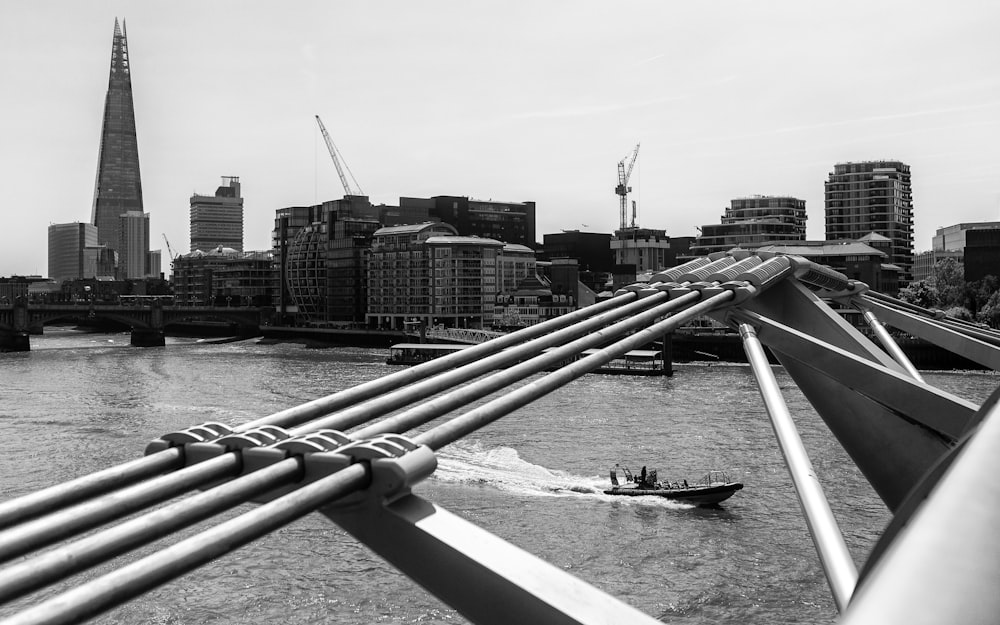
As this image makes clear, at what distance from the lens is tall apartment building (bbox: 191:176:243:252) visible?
121 meters

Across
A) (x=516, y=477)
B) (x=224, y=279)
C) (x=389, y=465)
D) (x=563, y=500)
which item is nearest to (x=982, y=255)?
(x=516, y=477)

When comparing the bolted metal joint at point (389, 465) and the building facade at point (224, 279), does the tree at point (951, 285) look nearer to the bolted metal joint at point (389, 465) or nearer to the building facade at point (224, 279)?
the bolted metal joint at point (389, 465)

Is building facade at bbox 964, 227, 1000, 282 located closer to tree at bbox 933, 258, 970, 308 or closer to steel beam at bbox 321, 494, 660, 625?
tree at bbox 933, 258, 970, 308

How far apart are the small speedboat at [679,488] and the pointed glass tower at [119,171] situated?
354ft

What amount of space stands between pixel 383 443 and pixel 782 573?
8.54 meters

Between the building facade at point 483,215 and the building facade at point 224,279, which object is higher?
the building facade at point 483,215

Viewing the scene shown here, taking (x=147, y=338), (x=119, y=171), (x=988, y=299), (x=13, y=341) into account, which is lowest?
(x=147, y=338)

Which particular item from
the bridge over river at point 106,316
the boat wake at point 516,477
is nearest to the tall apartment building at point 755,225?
the bridge over river at point 106,316

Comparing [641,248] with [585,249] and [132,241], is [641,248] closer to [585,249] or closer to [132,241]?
[585,249]

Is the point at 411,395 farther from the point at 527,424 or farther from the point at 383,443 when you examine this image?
the point at 527,424

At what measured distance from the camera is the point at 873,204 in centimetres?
6331

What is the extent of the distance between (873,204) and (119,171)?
9105 cm

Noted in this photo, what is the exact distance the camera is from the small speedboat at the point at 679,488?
1185 cm

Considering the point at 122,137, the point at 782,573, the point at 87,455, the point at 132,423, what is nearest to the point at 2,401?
the point at 132,423
